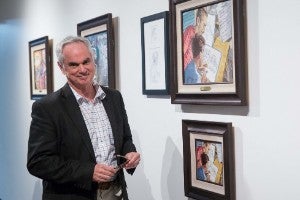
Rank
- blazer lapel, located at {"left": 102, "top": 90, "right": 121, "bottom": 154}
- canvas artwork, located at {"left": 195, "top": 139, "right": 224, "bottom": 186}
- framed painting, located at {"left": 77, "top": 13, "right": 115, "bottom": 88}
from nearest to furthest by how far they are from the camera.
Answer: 1. canvas artwork, located at {"left": 195, "top": 139, "right": 224, "bottom": 186}
2. blazer lapel, located at {"left": 102, "top": 90, "right": 121, "bottom": 154}
3. framed painting, located at {"left": 77, "top": 13, "right": 115, "bottom": 88}

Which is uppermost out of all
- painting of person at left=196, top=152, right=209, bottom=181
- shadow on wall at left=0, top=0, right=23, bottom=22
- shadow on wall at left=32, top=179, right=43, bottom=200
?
shadow on wall at left=0, top=0, right=23, bottom=22

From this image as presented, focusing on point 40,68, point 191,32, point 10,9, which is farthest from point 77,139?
point 10,9

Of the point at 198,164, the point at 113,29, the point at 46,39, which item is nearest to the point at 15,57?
the point at 46,39

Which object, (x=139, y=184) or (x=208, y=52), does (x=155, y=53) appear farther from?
(x=139, y=184)

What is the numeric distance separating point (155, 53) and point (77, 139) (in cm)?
56

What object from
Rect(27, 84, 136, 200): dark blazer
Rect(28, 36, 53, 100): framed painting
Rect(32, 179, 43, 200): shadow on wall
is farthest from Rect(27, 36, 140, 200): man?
Rect(32, 179, 43, 200): shadow on wall

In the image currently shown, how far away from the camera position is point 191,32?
1570 millimetres

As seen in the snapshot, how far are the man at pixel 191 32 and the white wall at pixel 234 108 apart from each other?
198 millimetres

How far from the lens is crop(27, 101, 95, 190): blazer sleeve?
57.4 inches

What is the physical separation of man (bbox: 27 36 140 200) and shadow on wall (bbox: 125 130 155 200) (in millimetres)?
342

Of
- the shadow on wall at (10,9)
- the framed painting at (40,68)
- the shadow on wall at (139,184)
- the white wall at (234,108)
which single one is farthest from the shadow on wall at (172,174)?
the shadow on wall at (10,9)

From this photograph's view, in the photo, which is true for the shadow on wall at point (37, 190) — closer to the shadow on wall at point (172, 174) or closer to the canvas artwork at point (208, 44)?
the shadow on wall at point (172, 174)

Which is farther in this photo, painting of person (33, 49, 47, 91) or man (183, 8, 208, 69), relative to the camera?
painting of person (33, 49, 47, 91)

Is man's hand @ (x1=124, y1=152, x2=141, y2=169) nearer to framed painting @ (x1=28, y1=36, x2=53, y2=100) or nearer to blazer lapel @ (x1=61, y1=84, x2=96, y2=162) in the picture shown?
blazer lapel @ (x1=61, y1=84, x2=96, y2=162)
